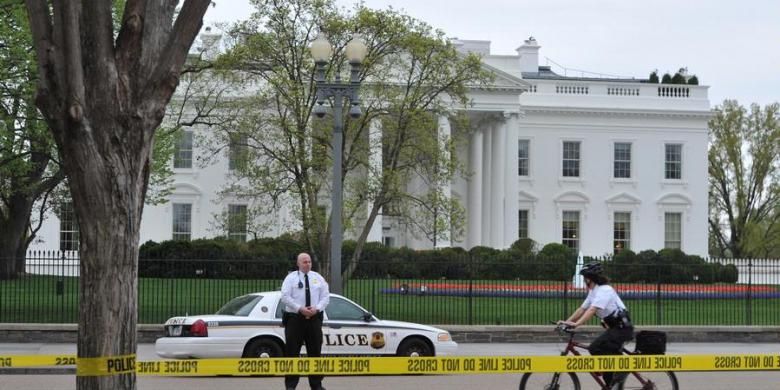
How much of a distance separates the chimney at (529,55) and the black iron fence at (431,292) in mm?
38608

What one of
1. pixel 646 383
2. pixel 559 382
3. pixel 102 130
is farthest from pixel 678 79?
pixel 102 130

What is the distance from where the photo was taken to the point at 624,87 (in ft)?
222

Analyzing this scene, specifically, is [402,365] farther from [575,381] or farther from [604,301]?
[604,301]

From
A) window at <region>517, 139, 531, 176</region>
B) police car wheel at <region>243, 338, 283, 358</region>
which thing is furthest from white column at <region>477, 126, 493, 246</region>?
police car wheel at <region>243, 338, 283, 358</region>

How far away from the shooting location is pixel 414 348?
61.0 ft

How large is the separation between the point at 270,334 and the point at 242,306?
805mm

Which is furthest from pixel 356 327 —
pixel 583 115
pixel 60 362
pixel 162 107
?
pixel 583 115

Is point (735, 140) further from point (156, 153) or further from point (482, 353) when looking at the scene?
point (482, 353)

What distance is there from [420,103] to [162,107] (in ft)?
78.8

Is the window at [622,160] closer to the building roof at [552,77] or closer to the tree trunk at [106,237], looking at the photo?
the building roof at [552,77]

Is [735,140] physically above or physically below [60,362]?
above

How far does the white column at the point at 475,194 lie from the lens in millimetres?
62438

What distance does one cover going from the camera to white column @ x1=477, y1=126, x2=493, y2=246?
62344 millimetres

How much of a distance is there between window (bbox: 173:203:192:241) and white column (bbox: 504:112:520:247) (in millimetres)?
15978
